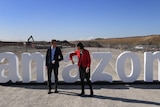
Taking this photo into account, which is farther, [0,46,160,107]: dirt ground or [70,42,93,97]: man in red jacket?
[70,42,93,97]: man in red jacket

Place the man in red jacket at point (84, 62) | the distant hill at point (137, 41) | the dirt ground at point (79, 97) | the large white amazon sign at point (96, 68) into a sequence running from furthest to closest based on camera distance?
the distant hill at point (137, 41), the large white amazon sign at point (96, 68), the man in red jacket at point (84, 62), the dirt ground at point (79, 97)

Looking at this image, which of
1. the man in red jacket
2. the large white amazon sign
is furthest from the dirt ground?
the man in red jacket

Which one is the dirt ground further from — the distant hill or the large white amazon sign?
the distant hill

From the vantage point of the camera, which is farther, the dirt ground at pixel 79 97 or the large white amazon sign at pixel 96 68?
the large white amazon sign at pixel 96 68

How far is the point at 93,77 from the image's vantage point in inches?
416

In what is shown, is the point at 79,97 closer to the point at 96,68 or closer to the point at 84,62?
the point at 84,62

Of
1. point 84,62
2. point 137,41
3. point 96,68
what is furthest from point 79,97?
point 137,41

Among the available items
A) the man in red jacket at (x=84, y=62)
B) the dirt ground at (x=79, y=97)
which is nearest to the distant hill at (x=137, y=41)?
the dirt ground at (x=79, y=97)

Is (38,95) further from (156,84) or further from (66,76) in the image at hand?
(156,84)

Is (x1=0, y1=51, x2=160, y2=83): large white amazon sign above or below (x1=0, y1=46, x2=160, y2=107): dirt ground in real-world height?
above

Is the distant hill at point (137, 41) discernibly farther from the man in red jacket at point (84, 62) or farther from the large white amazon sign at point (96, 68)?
the man in red jacket at point (84, 62)

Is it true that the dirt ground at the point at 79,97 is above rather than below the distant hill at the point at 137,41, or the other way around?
below

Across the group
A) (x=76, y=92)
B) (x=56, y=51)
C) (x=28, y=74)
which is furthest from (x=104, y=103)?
(x=28, y=74)

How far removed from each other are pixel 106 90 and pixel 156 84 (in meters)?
2.39
